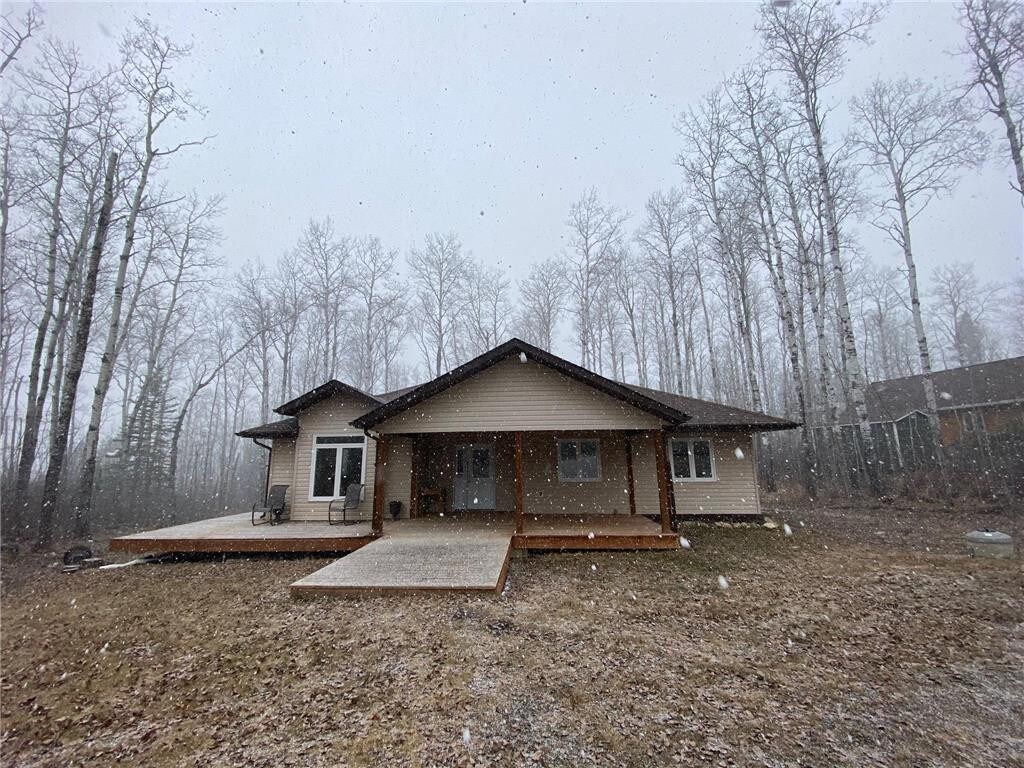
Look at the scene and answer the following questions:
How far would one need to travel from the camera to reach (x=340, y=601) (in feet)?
17.2

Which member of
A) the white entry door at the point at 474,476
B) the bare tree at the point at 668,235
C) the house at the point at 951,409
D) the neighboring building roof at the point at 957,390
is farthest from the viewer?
the bare tree at the point at 668,235

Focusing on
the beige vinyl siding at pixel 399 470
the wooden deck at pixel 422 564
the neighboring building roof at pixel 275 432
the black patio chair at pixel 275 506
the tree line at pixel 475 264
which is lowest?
the wooden deck at pixel 422 564

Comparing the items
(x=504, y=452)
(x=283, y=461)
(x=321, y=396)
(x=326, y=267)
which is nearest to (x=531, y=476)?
(x=504, y=452)

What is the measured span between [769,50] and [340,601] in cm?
1904

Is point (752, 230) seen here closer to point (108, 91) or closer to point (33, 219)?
point (108, 91)

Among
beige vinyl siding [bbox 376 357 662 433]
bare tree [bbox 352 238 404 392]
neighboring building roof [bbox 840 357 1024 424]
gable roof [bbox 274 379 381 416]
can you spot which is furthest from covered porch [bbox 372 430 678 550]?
bare tree [bbox 352 238 404 392]

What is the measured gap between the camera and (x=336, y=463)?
9.88 m

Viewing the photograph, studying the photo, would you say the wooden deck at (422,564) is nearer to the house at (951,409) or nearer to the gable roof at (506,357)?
the gable roof at (506,357)

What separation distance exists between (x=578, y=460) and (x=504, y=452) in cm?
192

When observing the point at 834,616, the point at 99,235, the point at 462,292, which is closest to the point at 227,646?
the point at 834,616

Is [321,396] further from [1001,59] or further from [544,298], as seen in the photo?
[1001,59]

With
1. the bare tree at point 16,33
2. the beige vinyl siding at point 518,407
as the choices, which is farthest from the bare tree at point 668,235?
the bare tree at point 16,33

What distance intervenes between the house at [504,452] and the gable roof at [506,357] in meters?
0.03

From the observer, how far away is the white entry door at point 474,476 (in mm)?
10758
